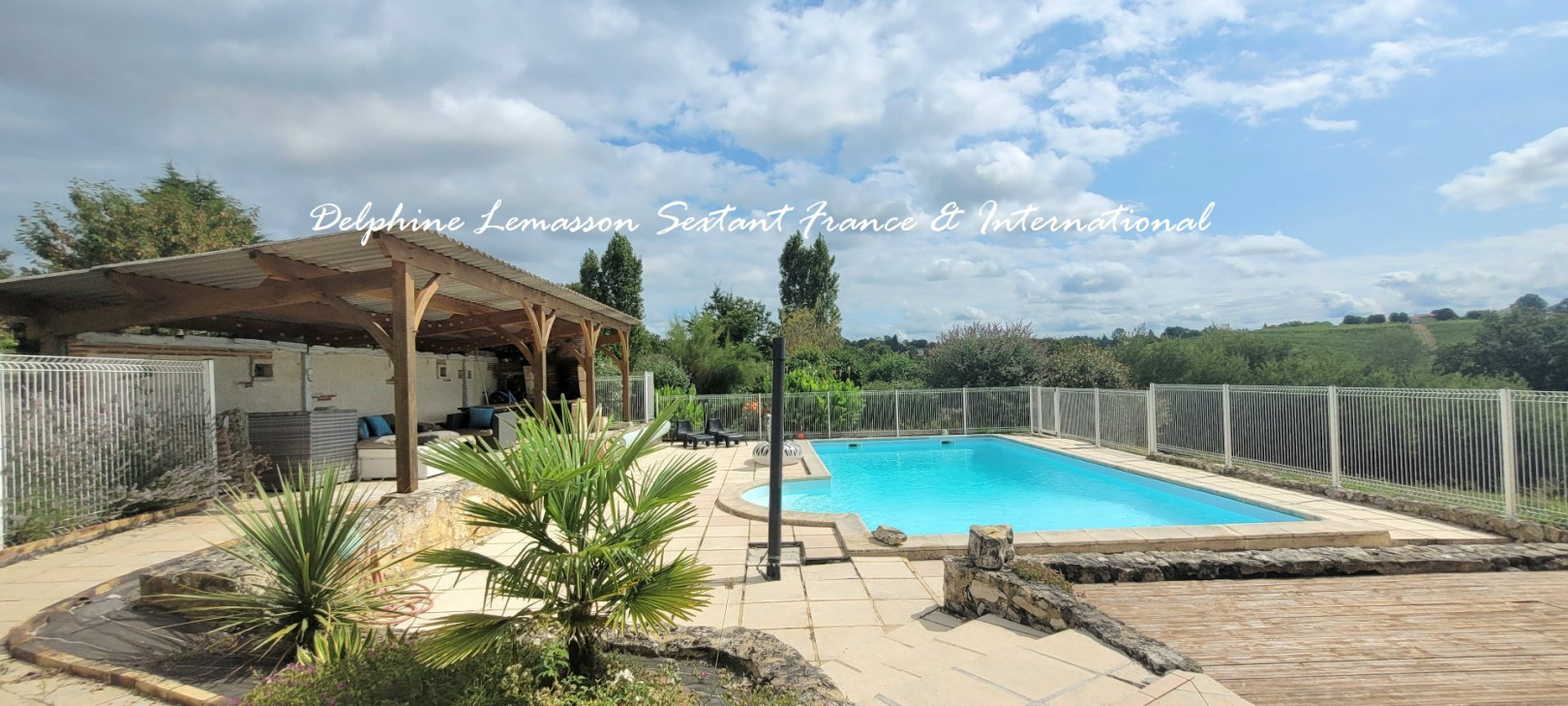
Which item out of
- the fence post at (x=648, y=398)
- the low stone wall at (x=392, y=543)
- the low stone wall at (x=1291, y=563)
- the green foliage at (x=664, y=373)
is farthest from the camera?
the green foliage at (x=664, y=373)

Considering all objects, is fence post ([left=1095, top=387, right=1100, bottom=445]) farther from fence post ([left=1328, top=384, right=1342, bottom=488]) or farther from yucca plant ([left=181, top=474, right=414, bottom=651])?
yucca plant ([left=181, top=474, right=414, bottom=651])

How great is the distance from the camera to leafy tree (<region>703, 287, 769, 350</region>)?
28453 mm

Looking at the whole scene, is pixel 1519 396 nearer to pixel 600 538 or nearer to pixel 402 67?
pixel 600 538

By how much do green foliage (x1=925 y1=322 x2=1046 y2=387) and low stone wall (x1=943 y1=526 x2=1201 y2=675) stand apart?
44.2 ft

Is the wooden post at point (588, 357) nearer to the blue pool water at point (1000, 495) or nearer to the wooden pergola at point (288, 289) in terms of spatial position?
the wooden pergola at point (288, 289)

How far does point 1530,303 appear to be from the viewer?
2247cm

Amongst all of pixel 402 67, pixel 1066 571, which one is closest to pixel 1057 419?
pixel 1066 571

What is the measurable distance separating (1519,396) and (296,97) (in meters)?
13.7

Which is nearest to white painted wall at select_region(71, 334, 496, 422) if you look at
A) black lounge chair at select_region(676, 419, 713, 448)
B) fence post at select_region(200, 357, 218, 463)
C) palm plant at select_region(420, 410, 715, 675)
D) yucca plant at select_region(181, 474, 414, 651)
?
fence post at select_region(200, 357, 218, 463)

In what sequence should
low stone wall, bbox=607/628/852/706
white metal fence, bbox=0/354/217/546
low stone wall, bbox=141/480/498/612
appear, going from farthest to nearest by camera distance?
white metal fence, bbox=0/354/217/546 < low stone wall, bbox=141/480/498/612 < low stone wall, bbox=607/628/852/706

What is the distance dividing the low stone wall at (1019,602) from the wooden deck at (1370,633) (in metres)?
0.34

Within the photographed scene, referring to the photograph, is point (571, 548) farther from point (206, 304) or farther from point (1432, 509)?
point (1432, 509)

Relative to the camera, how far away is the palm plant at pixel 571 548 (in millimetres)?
2402

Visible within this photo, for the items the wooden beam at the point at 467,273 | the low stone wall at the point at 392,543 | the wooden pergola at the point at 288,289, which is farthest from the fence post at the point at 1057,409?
the low stone wall at the point at 392,543
